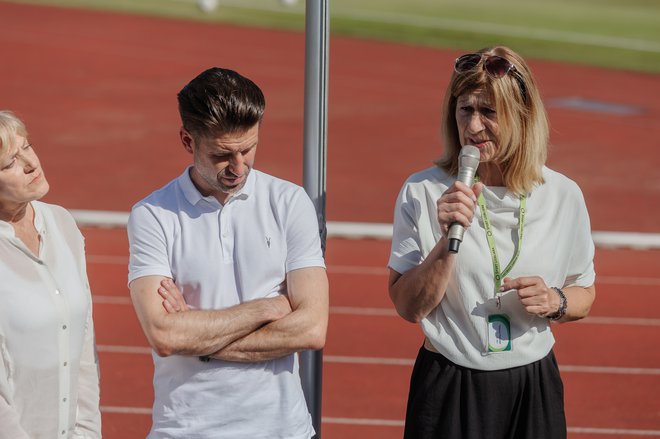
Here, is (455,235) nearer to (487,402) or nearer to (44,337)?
(487,402)

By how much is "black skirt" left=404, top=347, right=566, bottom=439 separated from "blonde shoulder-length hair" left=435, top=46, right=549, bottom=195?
1.90ft

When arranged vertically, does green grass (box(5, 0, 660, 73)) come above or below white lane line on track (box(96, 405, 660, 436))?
above

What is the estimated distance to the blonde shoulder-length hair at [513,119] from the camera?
11.9ft

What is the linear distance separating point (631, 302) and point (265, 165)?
5832 mm

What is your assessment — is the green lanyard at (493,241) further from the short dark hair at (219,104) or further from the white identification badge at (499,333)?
the short dark hair at (219,104)

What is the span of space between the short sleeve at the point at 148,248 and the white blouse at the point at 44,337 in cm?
19

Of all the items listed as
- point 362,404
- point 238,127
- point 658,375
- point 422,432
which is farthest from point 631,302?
point 238,127

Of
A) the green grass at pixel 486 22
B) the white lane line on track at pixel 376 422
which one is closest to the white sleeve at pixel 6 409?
the white lane line on track at pixel 376 422

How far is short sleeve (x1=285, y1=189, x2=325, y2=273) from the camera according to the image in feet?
11.9

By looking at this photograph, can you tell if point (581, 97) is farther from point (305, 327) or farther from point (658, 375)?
point (305, 327)

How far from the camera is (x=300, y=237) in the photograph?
12.0 feet

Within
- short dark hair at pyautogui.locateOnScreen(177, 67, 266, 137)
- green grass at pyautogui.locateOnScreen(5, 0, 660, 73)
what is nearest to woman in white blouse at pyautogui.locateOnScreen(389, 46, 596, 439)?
short dark hair at pyautogui.locateOnScreen(177, 67, 266, 137)

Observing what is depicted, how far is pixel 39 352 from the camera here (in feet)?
11.2

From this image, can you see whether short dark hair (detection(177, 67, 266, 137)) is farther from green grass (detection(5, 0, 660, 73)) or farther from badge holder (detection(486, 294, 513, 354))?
green grass (detection(5, 0, 660, 73))
